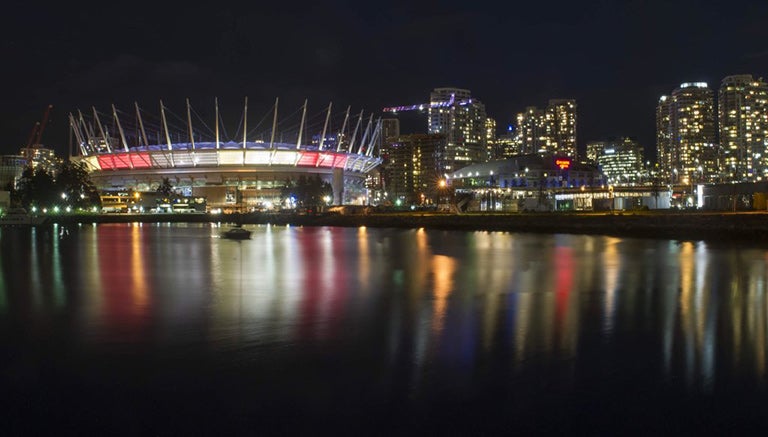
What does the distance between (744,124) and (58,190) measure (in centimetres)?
15734

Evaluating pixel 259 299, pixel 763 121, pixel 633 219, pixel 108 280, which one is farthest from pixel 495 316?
pixel 763 121

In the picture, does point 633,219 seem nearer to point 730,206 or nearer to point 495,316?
point 730,206

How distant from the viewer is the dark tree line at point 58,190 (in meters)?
94.8

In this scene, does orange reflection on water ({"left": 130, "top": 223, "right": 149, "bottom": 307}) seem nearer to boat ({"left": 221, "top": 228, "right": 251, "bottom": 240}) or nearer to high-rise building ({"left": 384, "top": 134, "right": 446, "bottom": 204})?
boat ({"left": 221, "top": 228, "right": 251, "bottom": 240})

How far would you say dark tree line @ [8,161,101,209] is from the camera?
94.8 meters

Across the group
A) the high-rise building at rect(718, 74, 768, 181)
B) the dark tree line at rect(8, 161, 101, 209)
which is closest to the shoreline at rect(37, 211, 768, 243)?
the dark tree line at rect(8, 161, 101, 209)

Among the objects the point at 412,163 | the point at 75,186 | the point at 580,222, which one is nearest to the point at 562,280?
the point at 580,222

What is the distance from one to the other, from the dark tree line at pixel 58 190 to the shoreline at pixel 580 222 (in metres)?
9.93

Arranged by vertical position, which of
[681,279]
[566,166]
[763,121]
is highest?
[763,121]

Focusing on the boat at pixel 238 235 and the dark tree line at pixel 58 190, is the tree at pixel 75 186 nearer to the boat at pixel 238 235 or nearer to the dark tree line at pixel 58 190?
the dark tree line at pixel 58 190

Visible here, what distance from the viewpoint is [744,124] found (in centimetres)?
15738

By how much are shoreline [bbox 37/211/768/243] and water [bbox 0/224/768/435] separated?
2274cm

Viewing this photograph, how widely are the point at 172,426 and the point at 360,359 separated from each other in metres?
3.46

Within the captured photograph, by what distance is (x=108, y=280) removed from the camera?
20656mm
